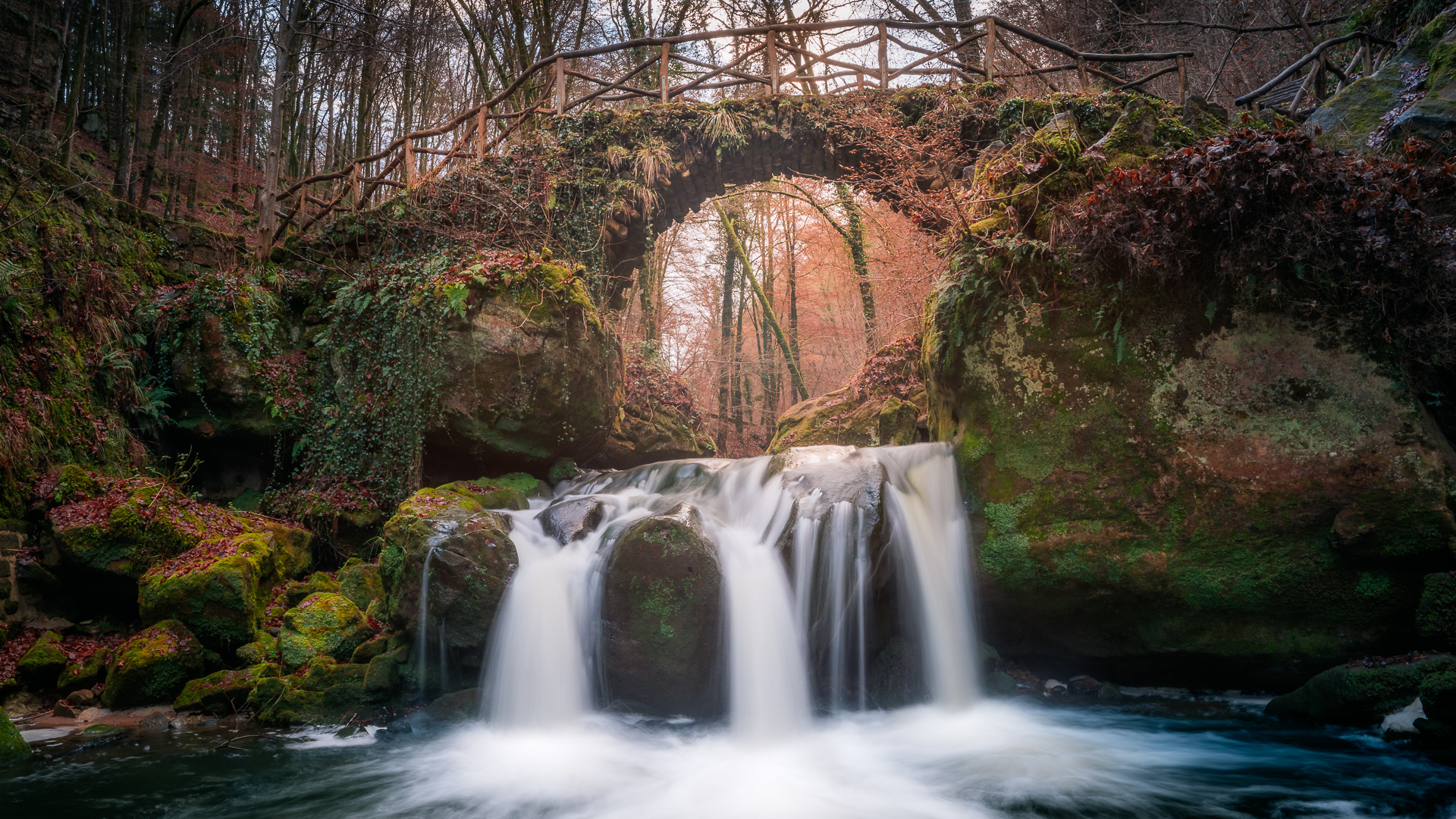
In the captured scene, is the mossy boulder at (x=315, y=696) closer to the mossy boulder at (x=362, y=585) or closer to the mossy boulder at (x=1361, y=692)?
the mossy boulder at (x=362, y=585)

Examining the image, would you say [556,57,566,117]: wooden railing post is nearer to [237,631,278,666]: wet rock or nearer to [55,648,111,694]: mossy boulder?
[237,631,278,666]: wet rock

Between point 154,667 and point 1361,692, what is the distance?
891cm

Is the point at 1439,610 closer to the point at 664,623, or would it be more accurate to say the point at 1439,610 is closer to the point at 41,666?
the point at 664,623

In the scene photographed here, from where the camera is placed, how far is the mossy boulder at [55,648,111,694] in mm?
5332

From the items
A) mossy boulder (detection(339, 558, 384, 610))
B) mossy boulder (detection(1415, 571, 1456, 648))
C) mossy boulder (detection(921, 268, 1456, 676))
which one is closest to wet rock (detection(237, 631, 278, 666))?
mossy boulder (detection(339, 558, 384, 610))

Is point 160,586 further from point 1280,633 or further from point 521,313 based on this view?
point 1280,633

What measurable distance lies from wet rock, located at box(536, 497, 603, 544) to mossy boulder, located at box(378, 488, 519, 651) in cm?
69

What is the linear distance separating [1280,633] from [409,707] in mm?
6882

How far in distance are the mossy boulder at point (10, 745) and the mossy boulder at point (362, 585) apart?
8.08 feet

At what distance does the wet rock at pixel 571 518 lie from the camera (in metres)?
6.56

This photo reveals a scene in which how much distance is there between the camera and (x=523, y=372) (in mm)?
8164

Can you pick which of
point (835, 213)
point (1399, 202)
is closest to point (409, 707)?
point (1399, 202)

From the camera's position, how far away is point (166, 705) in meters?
5.37

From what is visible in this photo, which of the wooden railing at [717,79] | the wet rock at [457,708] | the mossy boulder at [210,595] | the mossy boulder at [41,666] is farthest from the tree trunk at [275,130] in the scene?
the wet rock at [457,708]
